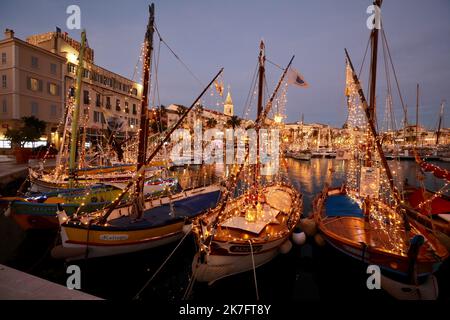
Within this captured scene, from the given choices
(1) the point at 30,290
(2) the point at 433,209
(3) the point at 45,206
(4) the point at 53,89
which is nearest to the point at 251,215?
(1) the point at 30,290

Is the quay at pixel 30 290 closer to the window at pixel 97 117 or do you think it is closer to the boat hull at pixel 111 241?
the boat hull at pixel 111 241

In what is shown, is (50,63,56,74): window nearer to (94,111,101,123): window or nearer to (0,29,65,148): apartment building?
(0,29,65,148): apartment building

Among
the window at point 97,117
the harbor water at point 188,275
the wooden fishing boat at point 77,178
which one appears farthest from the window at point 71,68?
the harbor water at point 188,275

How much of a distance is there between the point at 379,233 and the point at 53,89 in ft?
149

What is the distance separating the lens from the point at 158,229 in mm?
9672

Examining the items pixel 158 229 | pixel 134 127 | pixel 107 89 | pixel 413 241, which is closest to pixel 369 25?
pixel 413 241

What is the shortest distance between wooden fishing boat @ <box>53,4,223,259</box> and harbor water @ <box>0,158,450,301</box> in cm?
69

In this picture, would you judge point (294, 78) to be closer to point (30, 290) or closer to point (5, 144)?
point (30, 290)

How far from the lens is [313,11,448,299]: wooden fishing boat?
6.80 meters

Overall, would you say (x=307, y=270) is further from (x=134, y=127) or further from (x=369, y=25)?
(x=134, y=127)

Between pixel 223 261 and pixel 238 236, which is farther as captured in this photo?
pixel 238 236

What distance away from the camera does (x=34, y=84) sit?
109 ft

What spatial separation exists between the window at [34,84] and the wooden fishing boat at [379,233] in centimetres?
4124
